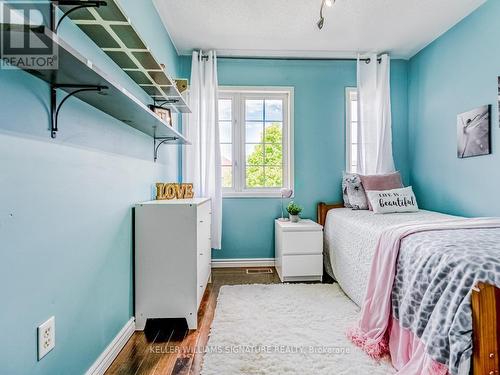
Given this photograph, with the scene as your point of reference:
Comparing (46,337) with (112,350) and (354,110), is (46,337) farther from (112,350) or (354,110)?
(354,110)

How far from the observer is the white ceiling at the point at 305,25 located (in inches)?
91.7

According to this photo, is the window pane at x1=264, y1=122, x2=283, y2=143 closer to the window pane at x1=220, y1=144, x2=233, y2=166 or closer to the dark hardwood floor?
the window pane at x1=220, y1=144, x2=233, y2=166

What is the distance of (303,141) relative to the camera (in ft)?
10.7

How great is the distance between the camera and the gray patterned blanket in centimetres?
103

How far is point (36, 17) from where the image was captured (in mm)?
990

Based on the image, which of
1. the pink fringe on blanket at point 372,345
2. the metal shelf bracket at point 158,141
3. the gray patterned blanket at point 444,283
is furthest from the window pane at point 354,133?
the pink fringe on blanket at point 372,345

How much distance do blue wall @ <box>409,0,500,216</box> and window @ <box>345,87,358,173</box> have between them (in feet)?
2.26

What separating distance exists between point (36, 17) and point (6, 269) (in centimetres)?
90

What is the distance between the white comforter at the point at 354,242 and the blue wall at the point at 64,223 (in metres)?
1.70

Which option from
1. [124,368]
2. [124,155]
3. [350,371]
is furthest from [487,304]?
[124,155]

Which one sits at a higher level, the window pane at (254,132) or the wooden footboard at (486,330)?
the window pane at (254,132)

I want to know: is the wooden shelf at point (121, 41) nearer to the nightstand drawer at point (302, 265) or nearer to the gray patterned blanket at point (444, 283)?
the gray patterned blanket at point (444, 283)

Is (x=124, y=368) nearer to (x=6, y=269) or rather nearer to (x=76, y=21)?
(x=6, y=269)

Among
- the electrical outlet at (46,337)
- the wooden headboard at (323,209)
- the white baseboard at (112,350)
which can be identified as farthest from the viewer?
the wooden headboard at (323,209)
